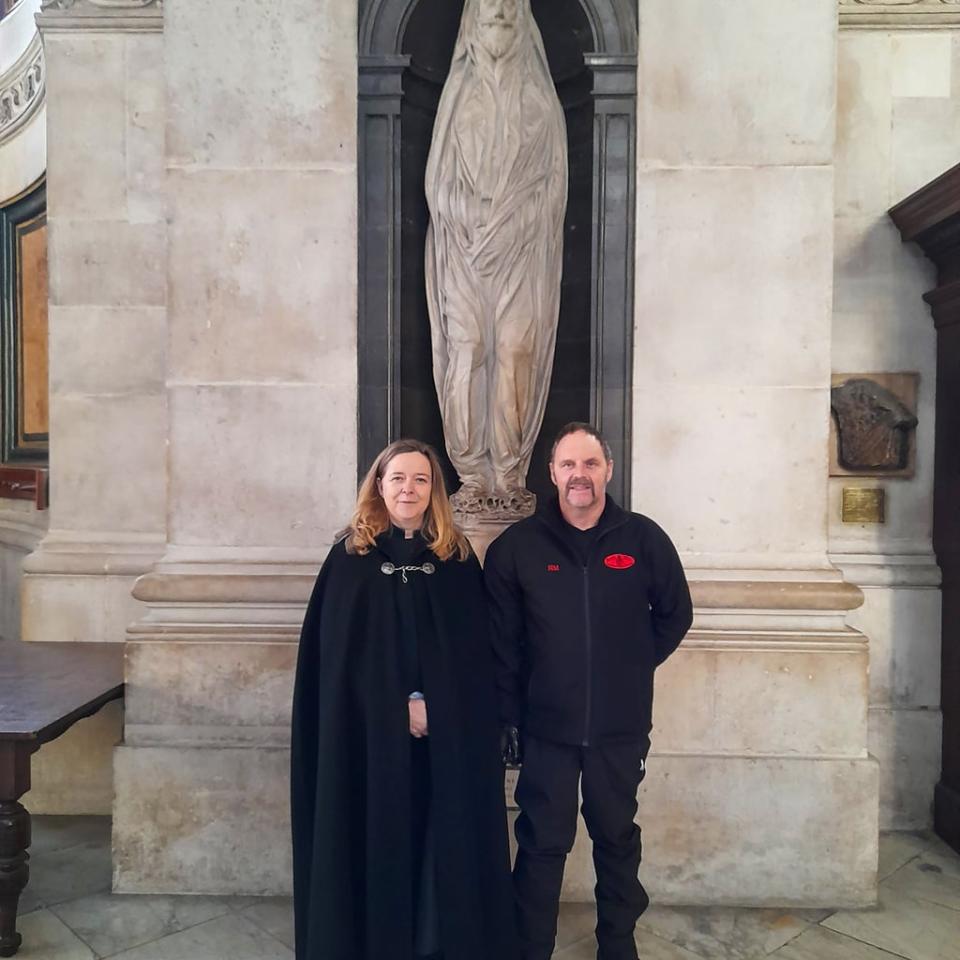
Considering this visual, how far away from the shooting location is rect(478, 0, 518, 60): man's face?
13.0 feet

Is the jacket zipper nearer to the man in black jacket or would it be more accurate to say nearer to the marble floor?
the man in black jacket

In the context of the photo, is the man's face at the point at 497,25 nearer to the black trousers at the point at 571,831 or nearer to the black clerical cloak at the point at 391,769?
the black clerical cloak at the point at 391,769

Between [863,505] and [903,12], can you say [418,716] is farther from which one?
[903,12]

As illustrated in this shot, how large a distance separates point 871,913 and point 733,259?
2948 mm

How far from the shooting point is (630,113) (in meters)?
4.04

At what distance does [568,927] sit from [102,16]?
520cm

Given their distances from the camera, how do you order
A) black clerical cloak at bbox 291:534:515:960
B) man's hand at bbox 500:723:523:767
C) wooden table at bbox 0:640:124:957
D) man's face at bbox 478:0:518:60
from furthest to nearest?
man's face at bbox 478:0:518:60, wooden table at bbox 0:640:124:957, man's hand at bbox 500:723:523:767, black clerical cloak at bbox 291:534:515:960

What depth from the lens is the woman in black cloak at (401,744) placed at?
2.80 m

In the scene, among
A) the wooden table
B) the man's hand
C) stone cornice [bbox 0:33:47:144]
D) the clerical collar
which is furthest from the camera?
stone cornice [bbox 0:33:47:144]

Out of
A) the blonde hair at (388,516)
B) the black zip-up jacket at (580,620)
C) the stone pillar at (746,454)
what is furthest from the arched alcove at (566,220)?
the blonde hair at (388,516)

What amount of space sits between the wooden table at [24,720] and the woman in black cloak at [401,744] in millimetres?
1161

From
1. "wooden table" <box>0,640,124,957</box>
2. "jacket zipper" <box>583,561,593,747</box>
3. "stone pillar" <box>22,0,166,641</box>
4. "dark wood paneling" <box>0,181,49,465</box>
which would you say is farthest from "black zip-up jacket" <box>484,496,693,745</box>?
"dark wood paneling" <box>0,181,49,465</box>

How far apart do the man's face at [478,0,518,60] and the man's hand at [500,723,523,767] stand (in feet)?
9.97

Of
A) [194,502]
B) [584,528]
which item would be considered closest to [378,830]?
[584,528]
